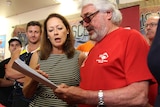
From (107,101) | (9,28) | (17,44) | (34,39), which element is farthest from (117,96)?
(9,28)

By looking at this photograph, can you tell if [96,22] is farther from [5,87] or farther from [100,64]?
[5,87]

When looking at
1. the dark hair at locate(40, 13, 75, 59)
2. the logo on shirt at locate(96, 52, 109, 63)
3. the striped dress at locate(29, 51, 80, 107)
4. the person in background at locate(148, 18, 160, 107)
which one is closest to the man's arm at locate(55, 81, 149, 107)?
the logo on shirt at locate(96, 52, 109, 63)

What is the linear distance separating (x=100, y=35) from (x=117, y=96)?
39cm

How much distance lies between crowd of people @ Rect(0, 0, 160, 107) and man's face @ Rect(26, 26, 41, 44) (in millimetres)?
692

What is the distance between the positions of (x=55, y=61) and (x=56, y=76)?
0.10m

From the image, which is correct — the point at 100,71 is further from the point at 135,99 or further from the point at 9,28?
the point at 9,28

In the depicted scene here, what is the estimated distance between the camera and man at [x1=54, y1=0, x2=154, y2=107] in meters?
1.04

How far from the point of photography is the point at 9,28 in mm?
5980

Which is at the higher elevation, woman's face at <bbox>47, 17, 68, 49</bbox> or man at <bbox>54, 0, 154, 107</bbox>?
woman's face at <bbox>47, 17, 68, 49</bbox>

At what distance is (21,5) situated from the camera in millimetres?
5238

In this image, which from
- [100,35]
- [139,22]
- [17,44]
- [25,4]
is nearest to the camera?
[100,35]

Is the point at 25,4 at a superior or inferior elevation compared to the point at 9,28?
superior

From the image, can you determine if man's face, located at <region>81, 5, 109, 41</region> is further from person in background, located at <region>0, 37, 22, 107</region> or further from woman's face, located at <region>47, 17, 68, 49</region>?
person in background, located at <region>0, 37, 22, 107</region>

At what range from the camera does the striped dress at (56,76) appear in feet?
4.89
